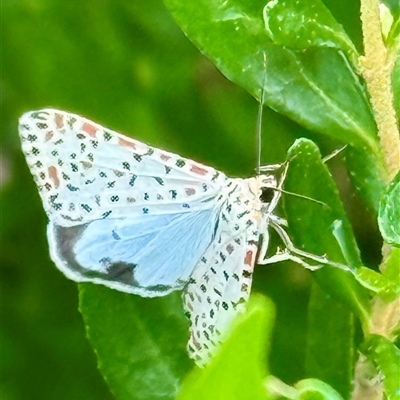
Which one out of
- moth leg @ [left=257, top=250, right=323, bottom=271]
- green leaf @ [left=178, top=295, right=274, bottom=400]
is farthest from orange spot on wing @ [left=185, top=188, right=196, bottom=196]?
green leaf @ [left=178, top=295, right=274, bottom=400]

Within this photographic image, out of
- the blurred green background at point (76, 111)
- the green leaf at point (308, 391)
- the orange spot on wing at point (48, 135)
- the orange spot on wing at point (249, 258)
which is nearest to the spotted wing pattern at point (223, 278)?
the orange spot on wing at point (249, 258)

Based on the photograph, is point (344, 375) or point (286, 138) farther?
point (286, 138)

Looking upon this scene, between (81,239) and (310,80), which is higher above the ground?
(310,80)

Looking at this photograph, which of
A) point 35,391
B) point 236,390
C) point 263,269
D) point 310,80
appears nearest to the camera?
point 236,390

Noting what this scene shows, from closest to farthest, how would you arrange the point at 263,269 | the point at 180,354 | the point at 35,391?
the point at 180,354 → the point at 263,269 → the point at 35,391

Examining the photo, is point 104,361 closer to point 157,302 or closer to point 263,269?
point 157,302

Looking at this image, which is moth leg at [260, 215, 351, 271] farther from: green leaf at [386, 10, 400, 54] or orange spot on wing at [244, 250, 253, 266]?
green leaf at [386, 10, 400, 54]

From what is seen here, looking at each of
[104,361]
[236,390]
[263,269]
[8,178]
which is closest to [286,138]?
[263,269]
